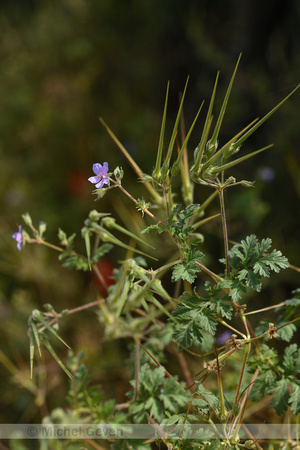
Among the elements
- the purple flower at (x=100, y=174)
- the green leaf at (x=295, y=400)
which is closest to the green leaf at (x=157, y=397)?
the green leaf at (x=295, y=400)

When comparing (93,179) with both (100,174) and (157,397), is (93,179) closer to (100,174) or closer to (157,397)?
(100,174)

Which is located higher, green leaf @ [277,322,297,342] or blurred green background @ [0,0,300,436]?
blurred green background @ [0,0,300,436]

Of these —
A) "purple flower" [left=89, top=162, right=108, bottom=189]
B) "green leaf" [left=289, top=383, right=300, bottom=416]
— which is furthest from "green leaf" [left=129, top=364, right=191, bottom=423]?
"purple flower" [left=89, top=162, right=108, bottom=189]

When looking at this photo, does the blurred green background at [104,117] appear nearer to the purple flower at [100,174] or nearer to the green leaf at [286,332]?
the green leaf at [286,332]

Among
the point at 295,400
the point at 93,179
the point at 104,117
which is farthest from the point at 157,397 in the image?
the point at 104,117

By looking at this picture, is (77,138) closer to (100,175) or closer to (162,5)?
(162,5)

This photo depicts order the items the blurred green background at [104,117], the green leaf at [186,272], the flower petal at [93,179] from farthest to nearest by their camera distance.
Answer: the blurred green background at [104,117]
the flower petal at [93,179]
the green leaf at [186,272]

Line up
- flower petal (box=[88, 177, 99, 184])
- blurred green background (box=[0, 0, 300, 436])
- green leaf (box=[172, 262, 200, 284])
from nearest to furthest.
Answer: green leaf (box=[172, 262, 200, 284])
flower petal (box=[88, 177, 99, 184])
blurred green background (box=[0, 0, 300, 436])

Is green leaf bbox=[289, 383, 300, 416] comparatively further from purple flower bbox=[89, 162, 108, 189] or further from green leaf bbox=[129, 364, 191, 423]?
purple flower bbox=[89, 162, 108, 189]
